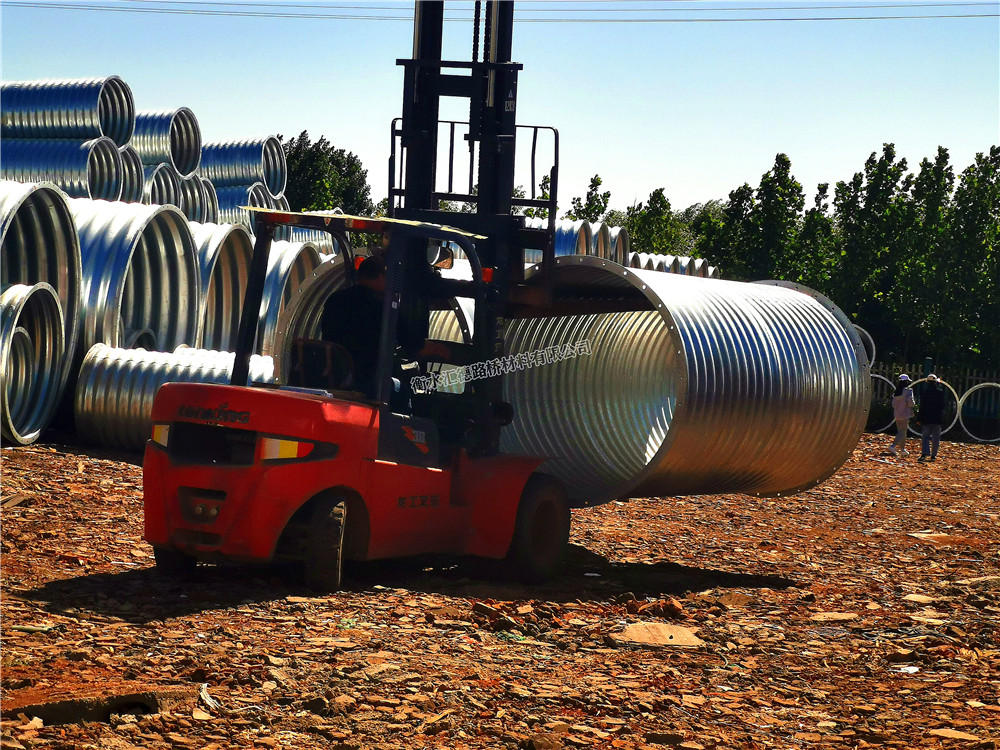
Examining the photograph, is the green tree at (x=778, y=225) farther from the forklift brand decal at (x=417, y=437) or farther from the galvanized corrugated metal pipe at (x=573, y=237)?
the forklift brand decal at (x=417, y=437)

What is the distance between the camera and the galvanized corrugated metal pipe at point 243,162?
36.8m

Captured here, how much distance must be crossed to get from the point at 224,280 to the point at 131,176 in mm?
7269

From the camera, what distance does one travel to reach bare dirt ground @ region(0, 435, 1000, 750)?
6.23 metres

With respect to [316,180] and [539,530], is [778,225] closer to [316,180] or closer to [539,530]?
[316,180]

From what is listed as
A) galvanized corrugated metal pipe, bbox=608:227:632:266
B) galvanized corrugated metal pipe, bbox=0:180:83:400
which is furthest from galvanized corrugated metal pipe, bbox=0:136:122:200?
galvanized corrugated metal pipe, bbox=608:227:632:266

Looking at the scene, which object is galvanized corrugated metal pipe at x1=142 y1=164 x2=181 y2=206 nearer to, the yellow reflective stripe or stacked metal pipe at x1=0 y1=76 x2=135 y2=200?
stacked metal pipe at x1=0 y1=76 x2=135 y2=200

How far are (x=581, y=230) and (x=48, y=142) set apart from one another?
1112cm

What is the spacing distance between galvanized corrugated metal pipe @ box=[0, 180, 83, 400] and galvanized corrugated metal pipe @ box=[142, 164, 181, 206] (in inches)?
503

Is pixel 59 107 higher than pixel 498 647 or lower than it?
higher

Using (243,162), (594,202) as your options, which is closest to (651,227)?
(594,202)

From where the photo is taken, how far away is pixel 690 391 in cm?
1096

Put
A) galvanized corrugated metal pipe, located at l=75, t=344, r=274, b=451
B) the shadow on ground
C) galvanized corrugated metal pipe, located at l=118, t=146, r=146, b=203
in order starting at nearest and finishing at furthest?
the shadow on ground < galvanized corrugated metal pipe, located at l=75, t=344, r=274, b=451 < galvanized corrugated metal pipe, located at l=118, t=146, r=146, b=203

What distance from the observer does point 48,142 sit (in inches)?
1036

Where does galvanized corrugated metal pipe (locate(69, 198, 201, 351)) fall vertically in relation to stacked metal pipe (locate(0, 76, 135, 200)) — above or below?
below
